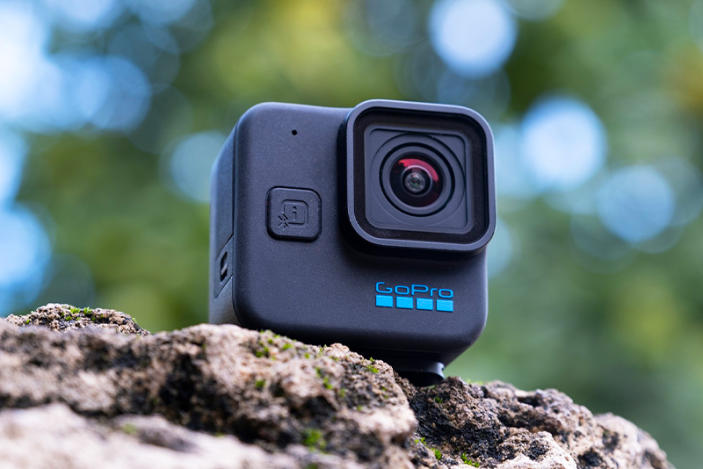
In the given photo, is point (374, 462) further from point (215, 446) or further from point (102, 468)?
point (102, 468)

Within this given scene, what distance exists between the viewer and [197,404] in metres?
1.05

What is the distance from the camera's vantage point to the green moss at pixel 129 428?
0.92 metres

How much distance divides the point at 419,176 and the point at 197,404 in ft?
1.76

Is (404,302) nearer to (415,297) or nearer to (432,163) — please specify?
(415,297)

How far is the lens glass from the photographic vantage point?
144 centimetres

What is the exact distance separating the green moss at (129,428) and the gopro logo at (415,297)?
531 mm

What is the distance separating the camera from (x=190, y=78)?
5164 millimetres

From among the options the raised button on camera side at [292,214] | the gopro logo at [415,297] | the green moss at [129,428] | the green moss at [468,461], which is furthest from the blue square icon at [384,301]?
the green moss at [129,428]

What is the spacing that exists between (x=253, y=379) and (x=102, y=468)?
10.4 inches

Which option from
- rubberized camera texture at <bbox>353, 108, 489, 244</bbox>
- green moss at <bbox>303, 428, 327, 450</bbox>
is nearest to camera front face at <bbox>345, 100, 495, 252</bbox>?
rubberized camera texture at <bbox>353, 108, 489, 244</bbox>

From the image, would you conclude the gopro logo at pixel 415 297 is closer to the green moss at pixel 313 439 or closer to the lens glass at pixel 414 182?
the lens glass at pixel 414 182

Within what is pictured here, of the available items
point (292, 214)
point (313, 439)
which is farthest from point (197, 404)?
point (292, 214)

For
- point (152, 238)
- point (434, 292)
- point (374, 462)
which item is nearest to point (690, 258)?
point (152, 238)

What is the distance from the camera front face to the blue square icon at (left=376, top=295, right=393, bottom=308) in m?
0.08
